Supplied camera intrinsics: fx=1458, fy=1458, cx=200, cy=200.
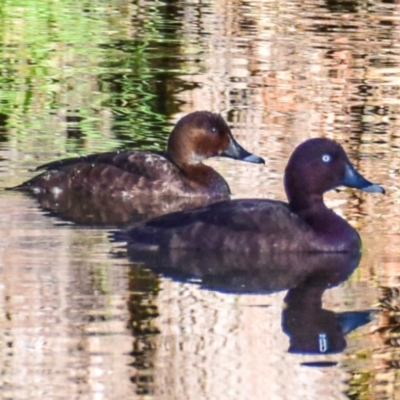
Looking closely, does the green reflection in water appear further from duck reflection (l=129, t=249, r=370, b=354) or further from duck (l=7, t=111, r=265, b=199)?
duck reflection (l=129, t=249, r=370, b=354)

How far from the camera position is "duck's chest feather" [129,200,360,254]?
29.8 feet

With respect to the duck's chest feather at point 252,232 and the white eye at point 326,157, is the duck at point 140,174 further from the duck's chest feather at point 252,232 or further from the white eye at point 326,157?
the duck's chest feather at point 252,232

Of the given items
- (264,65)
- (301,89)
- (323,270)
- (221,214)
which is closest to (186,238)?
(221,214)

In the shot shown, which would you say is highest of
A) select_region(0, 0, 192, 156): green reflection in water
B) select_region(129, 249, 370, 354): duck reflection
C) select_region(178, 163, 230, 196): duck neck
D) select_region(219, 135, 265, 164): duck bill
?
select_region(129, 249, 370, 354): duck reflection

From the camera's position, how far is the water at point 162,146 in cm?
676

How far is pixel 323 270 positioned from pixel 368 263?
12.3 inches

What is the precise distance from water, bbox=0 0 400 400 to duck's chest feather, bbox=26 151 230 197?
0.29 metres

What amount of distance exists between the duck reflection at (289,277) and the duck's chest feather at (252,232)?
6 centimetres

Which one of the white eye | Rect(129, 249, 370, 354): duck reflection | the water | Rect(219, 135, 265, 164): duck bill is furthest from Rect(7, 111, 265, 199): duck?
Rect(129, 249, 370, 354): duck reflection

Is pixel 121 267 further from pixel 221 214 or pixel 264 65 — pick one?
pixel 264 65

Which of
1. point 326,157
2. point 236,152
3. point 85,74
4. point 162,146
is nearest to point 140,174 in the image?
point 236,152

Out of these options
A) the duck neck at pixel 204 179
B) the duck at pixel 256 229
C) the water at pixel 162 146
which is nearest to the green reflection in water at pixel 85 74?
the water at pixel 162 146

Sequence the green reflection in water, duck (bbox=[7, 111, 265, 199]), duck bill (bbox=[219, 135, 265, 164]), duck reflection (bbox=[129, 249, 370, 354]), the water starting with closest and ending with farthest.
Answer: the water, duck reflection (bbox=[129, 249, 370, 354]), duck (bbox=[7, 111, 265, 199]), duck bill (bbox=[219, 135, 265, 164]), the green reflection in water

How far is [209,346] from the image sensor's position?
23.4 ft
